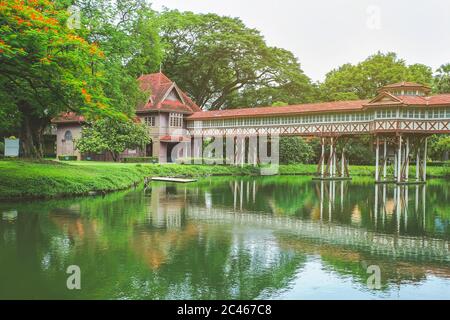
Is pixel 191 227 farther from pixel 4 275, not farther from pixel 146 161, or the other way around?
pixel 146 161

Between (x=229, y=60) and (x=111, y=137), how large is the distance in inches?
868

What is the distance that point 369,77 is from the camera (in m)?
59.7

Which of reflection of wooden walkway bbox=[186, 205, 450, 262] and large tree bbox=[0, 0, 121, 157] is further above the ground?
large tree bbox=[0, 0, 121, 157]

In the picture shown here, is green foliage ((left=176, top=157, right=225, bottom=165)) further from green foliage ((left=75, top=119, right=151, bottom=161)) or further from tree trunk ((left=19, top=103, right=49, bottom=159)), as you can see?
tree trunk ((left=19, top=103, right=49, bottom=159))

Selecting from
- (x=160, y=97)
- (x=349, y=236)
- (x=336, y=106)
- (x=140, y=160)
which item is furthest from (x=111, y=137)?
(x=349, y=236)

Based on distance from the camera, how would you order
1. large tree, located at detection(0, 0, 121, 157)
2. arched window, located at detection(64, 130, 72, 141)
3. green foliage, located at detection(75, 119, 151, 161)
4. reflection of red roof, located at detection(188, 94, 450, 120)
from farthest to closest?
arched window, located at detection(64, 130, 72, 141), green foliage, located at detection(75, 119, 151, 161), reflection of red roof, located at detection(188, 94, 450, 120), large tree, located at detection(0, 0, 121, 157)

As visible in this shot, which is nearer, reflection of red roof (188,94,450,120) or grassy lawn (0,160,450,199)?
grassy lawn (0,160,450,199)

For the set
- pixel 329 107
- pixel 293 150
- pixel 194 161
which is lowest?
pixel 194 161

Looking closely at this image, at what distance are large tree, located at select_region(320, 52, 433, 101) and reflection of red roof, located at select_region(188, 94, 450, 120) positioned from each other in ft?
42.1

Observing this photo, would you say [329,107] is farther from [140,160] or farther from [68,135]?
[68,135]

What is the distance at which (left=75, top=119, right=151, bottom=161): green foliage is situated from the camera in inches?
1735

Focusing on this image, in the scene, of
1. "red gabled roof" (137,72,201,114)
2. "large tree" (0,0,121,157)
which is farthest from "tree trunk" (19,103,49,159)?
"red gabled roof" (137,72,201,114)

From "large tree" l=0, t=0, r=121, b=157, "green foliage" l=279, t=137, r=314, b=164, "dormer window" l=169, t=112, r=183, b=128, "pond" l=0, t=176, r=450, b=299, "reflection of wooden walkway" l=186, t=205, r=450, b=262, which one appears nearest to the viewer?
"pond" l=0, t=176, r=450, b=299

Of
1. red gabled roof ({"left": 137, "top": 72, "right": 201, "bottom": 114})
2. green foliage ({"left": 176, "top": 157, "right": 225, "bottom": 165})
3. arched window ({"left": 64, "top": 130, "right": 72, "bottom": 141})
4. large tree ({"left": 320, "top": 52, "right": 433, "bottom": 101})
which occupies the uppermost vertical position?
large tree ({"left": 320, "top": 52, "right": 433, "bottom": 101})
